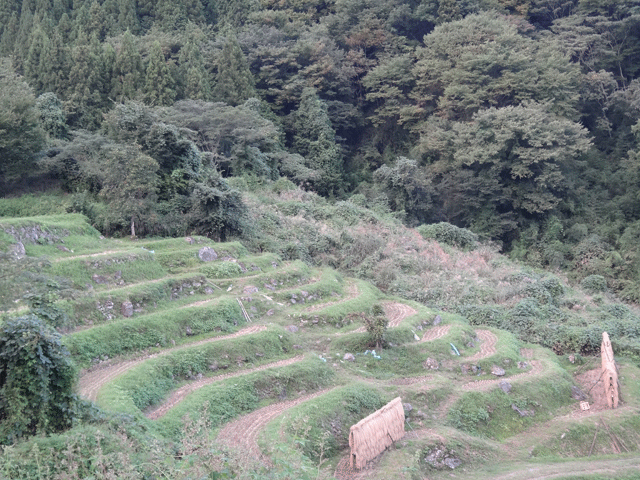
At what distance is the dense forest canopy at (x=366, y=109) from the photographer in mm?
22625

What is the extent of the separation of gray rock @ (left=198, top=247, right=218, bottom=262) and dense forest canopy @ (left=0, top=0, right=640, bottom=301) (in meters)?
2.22

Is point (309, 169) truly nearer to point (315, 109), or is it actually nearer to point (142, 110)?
point (315, 109)

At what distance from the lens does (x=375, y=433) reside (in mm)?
11094

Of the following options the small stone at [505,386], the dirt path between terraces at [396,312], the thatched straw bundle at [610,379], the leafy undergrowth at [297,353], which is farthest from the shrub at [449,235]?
Result: the small stone at [505,386]

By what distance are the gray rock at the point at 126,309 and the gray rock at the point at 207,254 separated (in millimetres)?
4767

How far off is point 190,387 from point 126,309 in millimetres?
3242

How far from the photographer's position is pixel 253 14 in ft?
140

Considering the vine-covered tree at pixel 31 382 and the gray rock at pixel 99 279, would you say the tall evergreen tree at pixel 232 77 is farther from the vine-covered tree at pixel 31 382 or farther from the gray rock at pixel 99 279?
the vine-covered tree at pixel 31 382

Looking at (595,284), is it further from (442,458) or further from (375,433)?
(375,433)

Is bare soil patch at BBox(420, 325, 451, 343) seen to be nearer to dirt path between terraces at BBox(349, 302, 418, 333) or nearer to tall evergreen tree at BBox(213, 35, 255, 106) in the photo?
dirt path between terraces at BBox(349, 302, 418, 333)

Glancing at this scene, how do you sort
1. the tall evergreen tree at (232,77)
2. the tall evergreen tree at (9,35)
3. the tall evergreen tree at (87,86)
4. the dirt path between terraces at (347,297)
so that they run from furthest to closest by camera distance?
1. the tall evergreen tree at (9,35)
2. the tall evergreen tree at (232,77)
3. the tall evergreen tree at (87,86)
4. the dirt path between terraces at (347,297)

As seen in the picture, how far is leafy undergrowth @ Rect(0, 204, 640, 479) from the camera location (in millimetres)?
8562

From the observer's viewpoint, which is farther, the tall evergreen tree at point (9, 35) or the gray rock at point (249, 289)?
the tall evergreen tree at point (9, 35)

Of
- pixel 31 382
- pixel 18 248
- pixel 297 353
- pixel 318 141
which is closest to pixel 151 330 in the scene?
pixel 297 353
